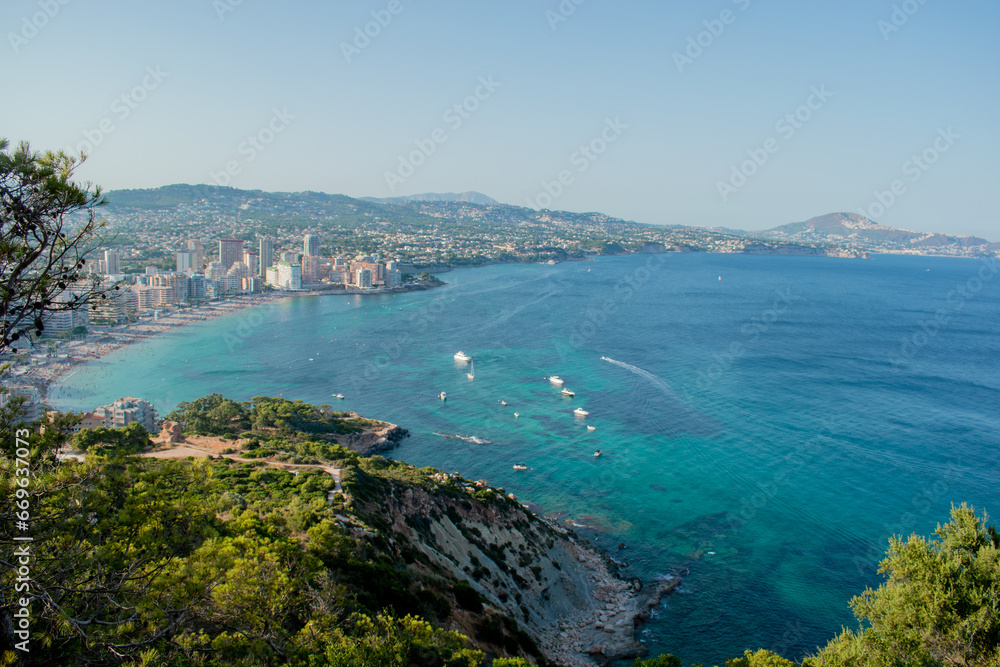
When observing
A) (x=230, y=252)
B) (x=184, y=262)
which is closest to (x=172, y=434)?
(x=184, y=262)

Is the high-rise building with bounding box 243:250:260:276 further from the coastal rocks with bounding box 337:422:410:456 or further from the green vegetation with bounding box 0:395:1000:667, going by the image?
the green vegetation with bounding box 0:395:1000:667

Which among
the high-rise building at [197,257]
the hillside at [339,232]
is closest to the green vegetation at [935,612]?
the high-rise building at [197,257]

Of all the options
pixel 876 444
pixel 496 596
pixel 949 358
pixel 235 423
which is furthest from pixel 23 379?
pixel 949 358

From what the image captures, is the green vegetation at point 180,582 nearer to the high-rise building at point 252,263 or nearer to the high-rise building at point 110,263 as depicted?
the high-rise building at point 110,263

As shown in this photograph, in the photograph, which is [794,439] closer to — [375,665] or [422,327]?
[375,665]

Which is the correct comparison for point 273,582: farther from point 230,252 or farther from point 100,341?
point 230,252

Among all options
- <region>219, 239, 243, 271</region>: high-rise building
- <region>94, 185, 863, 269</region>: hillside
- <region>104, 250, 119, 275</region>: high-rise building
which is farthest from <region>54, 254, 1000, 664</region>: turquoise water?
<region>94, 185, 863, 269</region>: hillside
